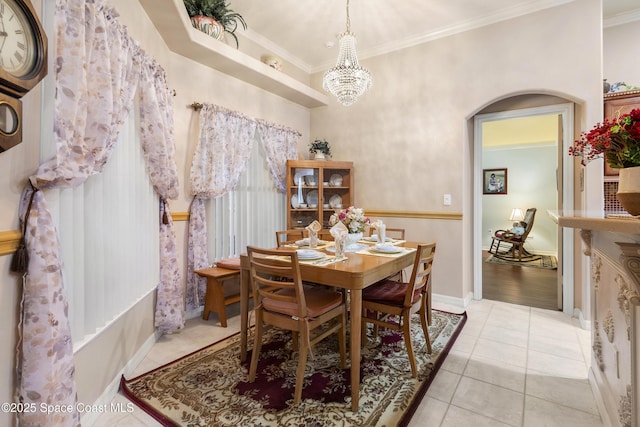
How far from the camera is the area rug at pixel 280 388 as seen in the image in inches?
63.2

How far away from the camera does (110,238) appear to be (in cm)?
180

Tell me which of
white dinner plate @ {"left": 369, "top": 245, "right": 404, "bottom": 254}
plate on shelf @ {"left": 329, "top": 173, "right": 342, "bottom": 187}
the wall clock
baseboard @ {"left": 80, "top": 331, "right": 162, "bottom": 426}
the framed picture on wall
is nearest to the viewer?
the wall clock

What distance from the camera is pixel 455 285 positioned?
344 centimetres

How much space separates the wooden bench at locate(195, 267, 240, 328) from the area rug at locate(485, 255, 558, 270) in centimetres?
516

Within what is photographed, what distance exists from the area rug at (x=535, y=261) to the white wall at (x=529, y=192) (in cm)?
57

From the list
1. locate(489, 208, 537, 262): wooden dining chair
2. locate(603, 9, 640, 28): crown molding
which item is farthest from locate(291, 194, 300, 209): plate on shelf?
locate(489, 208, 537, 262): wooden dining chair

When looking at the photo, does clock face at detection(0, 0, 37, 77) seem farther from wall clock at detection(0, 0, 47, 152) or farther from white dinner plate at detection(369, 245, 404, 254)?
white dinner plate at detection(369, 245, 404, 254)

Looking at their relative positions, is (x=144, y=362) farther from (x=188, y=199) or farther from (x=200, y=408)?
(x=188, y=199)

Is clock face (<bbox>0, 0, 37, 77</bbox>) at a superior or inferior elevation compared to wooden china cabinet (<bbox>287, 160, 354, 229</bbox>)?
superior

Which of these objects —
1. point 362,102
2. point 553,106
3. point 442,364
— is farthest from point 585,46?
point 442,364

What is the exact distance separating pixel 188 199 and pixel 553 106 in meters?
3.93

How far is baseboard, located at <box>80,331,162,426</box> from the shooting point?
155cm

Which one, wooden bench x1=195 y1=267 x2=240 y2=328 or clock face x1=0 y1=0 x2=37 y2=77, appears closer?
clock face x1=0 y1=0 x2=37 y2=77

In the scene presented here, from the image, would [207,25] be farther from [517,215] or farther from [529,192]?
[529,192]
